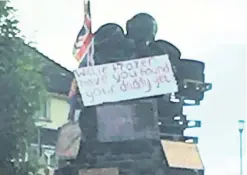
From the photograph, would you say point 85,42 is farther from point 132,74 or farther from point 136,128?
point 136,128

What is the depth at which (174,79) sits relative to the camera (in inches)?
611

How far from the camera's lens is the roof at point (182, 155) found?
15.2m

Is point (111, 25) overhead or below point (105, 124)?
overhead

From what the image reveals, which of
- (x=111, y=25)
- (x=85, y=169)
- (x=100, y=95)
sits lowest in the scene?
(x=85, y=169)

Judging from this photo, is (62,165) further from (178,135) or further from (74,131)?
(178,135)

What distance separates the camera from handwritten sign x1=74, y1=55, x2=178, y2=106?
15375 mm

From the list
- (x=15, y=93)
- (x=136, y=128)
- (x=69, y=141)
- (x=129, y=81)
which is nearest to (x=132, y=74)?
(x=129, y=81)

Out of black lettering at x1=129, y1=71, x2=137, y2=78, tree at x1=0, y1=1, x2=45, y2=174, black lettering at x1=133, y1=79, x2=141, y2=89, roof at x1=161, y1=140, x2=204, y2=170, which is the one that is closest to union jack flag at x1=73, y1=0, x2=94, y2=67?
black lettering at x1=129, y1=71, x2=137, y2=78

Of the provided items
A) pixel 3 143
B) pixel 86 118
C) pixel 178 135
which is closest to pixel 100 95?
pixel 86 118

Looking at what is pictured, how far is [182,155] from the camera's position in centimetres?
1550

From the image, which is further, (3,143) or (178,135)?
(3,143)

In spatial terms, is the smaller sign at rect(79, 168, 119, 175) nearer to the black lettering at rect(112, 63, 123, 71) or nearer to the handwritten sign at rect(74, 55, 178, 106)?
the handwritten sign at rect(74, 55, 178, 106)

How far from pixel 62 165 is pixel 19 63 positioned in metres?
4.10

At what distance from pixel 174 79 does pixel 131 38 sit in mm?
920
